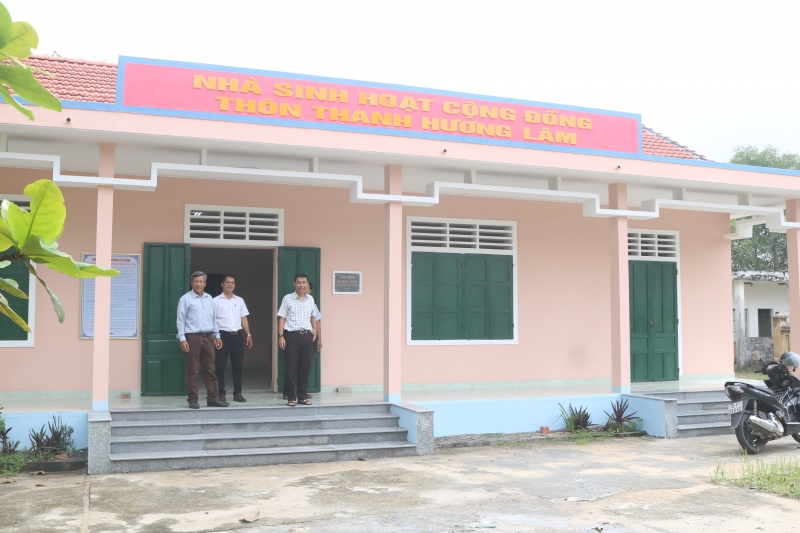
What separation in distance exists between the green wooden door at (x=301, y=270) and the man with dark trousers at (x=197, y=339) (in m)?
1.61

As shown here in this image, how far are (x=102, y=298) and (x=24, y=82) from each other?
661 cm

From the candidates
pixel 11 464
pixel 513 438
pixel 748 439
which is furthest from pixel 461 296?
pixel 11 464

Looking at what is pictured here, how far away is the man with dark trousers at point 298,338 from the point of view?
831 centimetres

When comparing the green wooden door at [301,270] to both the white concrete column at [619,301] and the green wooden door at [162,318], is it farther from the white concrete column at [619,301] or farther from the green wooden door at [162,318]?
the white concrete column at [619,301]

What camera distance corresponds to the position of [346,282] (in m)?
10.1

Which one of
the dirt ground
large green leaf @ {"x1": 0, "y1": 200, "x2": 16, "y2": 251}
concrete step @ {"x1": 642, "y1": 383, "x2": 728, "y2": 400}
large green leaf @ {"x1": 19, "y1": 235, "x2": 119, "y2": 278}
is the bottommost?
the dirt ground

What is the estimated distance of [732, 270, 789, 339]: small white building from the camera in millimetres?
20094

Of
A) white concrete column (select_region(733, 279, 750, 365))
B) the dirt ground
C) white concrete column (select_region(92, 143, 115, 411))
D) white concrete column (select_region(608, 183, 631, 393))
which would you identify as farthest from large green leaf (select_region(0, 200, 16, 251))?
white concrete column (select_region(733, 279, 750, 365))

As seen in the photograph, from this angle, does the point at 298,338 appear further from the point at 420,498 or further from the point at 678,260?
the point at 678,260

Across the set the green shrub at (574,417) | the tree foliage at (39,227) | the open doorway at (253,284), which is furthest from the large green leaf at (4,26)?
the open doorway at (253,284)

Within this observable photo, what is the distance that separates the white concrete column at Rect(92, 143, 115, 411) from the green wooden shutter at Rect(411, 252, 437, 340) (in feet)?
13.7

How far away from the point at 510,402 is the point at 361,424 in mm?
1902

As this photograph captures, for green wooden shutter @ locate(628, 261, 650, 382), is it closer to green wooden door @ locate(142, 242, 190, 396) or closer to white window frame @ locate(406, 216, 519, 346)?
white window frame @ locate(406, 216, 519, 346)

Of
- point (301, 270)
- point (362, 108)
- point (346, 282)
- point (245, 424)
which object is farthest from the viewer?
point (346, 282)
